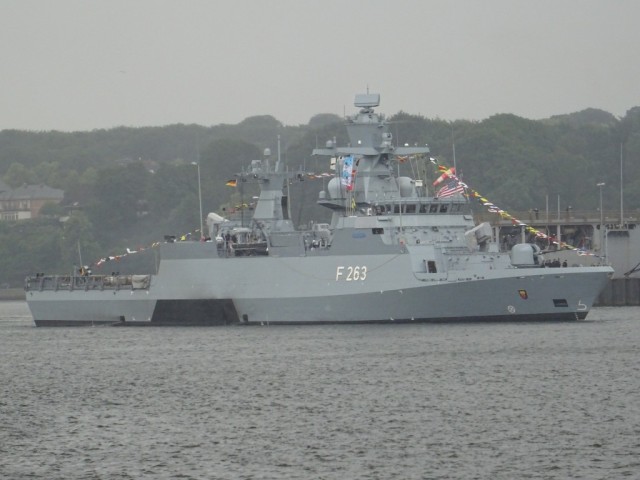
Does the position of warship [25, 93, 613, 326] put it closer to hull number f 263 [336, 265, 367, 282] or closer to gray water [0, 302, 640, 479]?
hull number f 263 [336, 265, 367, 282]

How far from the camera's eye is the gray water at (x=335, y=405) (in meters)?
29.4

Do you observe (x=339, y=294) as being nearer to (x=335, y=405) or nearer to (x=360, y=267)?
(x=360, y=267)

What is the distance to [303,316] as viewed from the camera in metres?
58.2

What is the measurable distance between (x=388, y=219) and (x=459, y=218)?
2738 millimetres

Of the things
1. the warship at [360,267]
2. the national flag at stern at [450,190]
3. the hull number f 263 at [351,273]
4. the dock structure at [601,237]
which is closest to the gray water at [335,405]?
the warship at [360,267]

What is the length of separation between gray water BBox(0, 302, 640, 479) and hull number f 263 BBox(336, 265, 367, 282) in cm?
179

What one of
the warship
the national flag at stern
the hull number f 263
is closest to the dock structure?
the warship

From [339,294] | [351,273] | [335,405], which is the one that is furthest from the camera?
[339,294]

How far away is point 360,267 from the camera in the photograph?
55.9m

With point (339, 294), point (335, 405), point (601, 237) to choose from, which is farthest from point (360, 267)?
point (601, 237)

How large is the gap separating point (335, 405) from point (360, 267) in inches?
770

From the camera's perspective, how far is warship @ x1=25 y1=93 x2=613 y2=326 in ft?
180

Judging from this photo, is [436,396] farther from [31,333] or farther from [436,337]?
[31,333]

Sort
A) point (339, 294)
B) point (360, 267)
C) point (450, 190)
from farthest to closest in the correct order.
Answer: point (450, 190) → point (339, 294) → point (360, 267)
